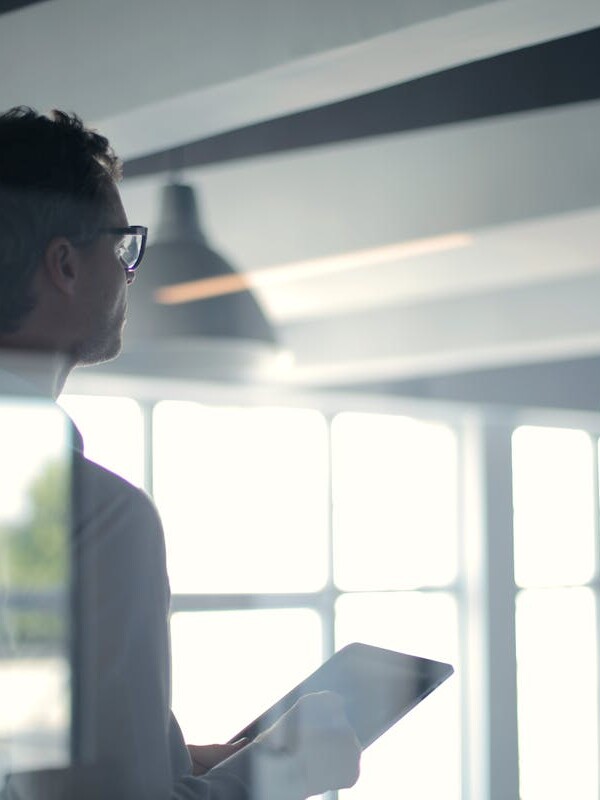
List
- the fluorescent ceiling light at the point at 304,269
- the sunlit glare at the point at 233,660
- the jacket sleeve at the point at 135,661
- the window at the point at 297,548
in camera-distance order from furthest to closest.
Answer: the fluorescent ceiling light at the point at 304,269 → the sunlit glare at the point at 233,660 → the window at the point at 297,548 → the jacket sleeve at the point at 135,661

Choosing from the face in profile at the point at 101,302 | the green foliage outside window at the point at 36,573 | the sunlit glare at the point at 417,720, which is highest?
the face in profile at the point at 101,302

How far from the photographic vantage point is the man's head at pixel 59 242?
1.05 m

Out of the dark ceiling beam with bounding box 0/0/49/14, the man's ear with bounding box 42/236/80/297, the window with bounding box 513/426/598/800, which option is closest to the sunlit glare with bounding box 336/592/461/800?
the window with bounding box 513/426/598/800

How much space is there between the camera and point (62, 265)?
106 cm

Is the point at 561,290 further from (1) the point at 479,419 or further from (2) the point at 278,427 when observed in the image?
(2) the point at 278,427

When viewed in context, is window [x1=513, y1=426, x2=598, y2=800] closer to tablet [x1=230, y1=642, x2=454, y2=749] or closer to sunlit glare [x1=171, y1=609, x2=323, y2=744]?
tablet [x1=230, y1=642, x2=454, y2=749]

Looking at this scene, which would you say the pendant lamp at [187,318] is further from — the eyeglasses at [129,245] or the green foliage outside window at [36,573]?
the eyeglasses at [129,245]

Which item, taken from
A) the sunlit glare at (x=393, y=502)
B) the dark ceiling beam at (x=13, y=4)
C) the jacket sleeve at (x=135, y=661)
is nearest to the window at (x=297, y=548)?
the sunlit glare at (x=393, y=502)

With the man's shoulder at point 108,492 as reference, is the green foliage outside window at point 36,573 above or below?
below

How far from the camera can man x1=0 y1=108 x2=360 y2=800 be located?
0.85m

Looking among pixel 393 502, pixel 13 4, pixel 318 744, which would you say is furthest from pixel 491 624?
pixel 13 4

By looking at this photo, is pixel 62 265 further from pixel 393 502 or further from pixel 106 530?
pixel 393 502

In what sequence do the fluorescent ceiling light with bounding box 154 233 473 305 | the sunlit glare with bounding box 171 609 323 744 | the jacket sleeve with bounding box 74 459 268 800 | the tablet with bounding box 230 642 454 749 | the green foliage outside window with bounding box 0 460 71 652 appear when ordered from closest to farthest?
the jacket sleeve with bounding box 74 459 268 800 < the tablet with bounding box 230 642 454 749 < the green foliage outside window with bounding box 0 460 71 652 < the sunlit glare with bounding box 171 609 323 744 < the fluorescent ceiling light with bounding box 154 233 473 305

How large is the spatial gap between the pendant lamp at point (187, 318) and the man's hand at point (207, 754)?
Answer: 70 centimetres
